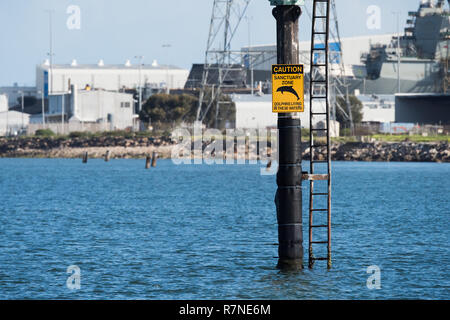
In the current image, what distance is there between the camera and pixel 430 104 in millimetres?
133875

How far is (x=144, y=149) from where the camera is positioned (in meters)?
138

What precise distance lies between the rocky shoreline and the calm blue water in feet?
174

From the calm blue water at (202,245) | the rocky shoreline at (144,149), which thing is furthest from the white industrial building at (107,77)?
the calm blue water at (202,245)

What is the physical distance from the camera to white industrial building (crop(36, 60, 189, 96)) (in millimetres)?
188625

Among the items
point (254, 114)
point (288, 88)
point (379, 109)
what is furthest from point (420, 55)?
point (288, 88)

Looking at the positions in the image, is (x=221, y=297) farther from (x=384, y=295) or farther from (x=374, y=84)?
(x=374, y=84)

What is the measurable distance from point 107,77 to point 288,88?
575ft

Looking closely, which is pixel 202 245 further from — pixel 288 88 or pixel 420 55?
pixel 420 55

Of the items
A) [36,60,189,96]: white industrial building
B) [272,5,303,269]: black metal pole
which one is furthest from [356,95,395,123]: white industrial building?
[272,5,303,269]: black metal pole

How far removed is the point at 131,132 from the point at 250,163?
75.3ft

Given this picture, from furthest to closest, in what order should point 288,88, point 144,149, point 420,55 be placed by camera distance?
1. point 420,55
2. point 144,149
3. point 288,88

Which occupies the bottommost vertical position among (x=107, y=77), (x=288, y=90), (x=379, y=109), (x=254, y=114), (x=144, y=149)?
(x=144, y=149)

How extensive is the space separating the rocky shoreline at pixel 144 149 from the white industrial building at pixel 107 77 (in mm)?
34846
